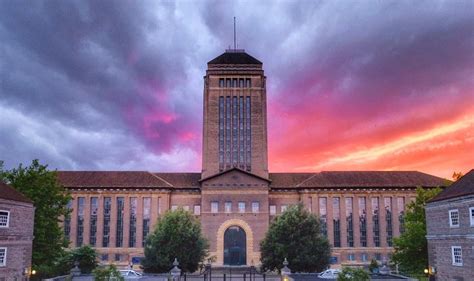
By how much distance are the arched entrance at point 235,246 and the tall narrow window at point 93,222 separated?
763 inches

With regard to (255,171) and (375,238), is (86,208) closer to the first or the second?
(255,171)

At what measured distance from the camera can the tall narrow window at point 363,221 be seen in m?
69.6

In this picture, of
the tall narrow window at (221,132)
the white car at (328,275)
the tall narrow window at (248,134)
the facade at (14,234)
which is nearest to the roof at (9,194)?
the facade at (14,234)

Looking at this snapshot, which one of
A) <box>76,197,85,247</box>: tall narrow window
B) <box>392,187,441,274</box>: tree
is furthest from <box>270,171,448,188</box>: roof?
<box>76,197,85,247</box>: tall narrow window

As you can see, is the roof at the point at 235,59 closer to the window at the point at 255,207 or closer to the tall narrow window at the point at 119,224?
the window at the point at 255,207

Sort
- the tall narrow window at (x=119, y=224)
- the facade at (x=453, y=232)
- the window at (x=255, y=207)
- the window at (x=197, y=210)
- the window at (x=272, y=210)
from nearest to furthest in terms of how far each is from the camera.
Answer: the facade at (x=453, y=232), the window at (x=255, y=207), the tall narrow window at (x=119, y=224), the window at (x=197, y=210), the window at (x=272, y=210)

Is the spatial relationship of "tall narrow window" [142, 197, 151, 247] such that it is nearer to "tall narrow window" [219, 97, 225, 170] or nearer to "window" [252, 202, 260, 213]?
"tall narrow window" [219, 97, 225, 170]

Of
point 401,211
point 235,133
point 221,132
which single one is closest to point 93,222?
point 221,132

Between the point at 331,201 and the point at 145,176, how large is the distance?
93.1ft

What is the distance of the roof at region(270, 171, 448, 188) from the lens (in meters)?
70.3

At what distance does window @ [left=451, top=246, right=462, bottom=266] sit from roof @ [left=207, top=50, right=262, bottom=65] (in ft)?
152

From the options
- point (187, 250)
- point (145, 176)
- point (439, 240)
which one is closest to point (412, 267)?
point (439, 240)

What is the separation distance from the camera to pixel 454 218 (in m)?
34.4

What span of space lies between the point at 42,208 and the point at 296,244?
2451 centimetres
